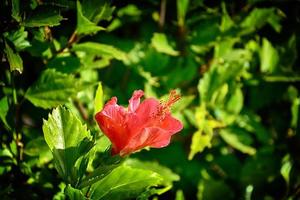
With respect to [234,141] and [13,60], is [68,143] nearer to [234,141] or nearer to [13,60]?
[13,60]

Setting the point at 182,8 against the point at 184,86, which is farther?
the point at 184,86

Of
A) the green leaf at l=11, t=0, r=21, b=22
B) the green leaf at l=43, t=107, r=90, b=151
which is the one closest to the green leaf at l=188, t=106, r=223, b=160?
the green leaf at l=43, t=107, r=90, b=151

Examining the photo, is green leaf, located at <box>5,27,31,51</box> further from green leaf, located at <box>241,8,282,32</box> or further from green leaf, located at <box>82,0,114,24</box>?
green leaf, located at <box>241,8,282,32</box>

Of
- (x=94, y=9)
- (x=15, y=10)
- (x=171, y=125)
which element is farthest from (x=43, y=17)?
(x=171, y=125)

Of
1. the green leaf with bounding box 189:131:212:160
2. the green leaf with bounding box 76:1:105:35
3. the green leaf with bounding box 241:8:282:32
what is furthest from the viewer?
the green leaf with bounding box 241:8:282:32

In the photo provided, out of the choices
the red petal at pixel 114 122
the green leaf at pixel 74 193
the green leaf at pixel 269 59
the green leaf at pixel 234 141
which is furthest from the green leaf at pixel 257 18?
the green leaf at pixel 74 193

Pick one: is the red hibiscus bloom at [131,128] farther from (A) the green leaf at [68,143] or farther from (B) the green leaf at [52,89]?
(B) the green leaf at [52,89]

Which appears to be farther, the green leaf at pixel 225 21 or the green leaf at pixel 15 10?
the green leaf at pixel 225 21
